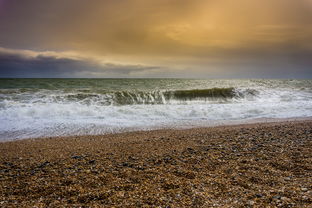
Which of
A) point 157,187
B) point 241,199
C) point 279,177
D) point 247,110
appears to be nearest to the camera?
point 241,199

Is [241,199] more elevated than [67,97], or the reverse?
[67,97]

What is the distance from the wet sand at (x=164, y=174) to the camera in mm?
2668

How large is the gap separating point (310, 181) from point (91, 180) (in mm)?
3405

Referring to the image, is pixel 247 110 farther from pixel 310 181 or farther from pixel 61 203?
pixel 61 203

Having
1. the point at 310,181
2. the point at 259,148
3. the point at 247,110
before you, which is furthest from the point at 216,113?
the point at 310,181

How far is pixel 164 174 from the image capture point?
343 centimetres

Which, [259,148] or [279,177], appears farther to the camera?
[259,148]

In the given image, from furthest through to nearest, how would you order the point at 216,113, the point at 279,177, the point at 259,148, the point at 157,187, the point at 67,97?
the point at 67,97 → the point at 216,113 → the point at 259,148 → the point at 279,177 → the point at 157,187

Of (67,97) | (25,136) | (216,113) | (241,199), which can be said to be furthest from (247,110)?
(67,97)

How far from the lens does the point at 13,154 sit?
16.5ft

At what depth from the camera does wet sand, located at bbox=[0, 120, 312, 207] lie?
8.75 ft

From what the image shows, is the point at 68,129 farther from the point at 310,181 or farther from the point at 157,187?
the point at 310,181

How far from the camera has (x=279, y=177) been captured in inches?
127

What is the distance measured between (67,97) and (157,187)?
15.4 meters
